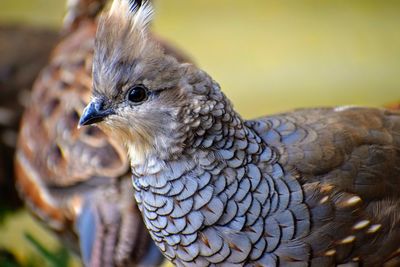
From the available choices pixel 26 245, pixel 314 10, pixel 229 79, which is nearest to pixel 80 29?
pixel 26 245

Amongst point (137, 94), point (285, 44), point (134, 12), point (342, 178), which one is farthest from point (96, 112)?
point (285, 44)

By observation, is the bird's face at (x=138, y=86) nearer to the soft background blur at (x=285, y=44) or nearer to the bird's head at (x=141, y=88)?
the bird's head at (x=141, y=88)

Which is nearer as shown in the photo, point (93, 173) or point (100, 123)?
point (100, 123)

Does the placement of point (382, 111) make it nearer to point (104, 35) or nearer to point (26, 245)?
point (104, 35)

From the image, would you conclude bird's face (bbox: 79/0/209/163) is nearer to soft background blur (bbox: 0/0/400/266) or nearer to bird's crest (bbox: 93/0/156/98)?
bird's crest (bbox: 93/0/156/98)

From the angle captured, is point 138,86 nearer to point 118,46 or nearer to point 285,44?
point 118,46

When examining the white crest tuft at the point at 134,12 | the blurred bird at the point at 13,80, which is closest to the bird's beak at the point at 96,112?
the white crest tuft at the point at 134,12

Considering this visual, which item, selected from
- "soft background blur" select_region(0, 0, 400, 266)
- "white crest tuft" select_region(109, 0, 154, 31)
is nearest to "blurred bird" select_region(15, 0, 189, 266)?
"white crest tuft" select_region(109, 0, 154, 31)
